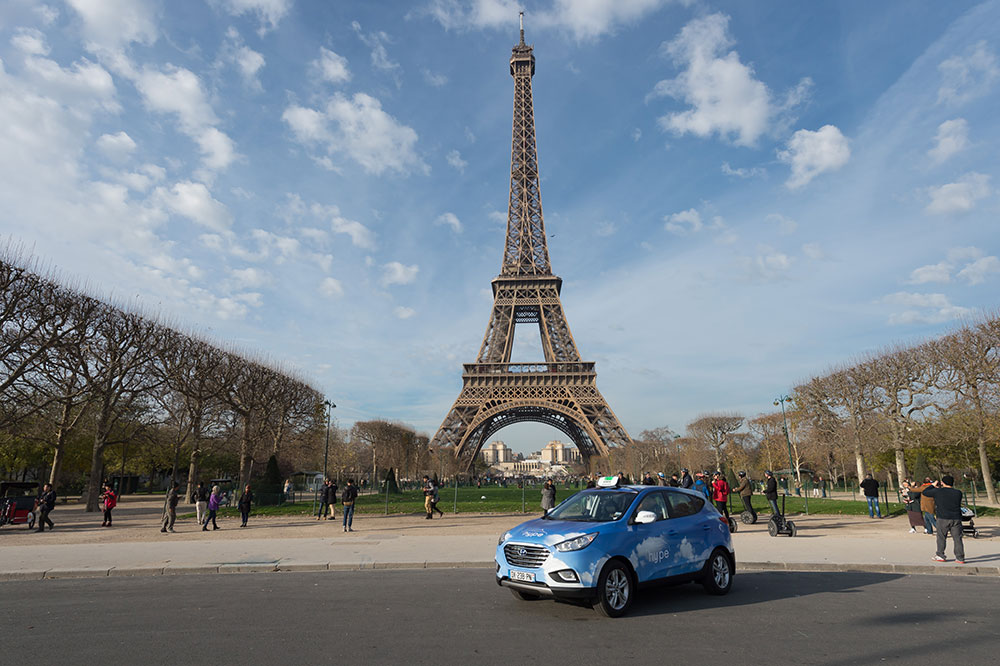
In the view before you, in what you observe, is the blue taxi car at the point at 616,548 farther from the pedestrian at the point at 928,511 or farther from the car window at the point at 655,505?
the pedestrian at the point at 928,511

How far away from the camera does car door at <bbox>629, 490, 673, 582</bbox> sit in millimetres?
7453

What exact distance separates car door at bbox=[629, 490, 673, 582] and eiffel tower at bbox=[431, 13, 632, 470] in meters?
43.9

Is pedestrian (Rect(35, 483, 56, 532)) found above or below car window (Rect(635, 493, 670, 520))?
below

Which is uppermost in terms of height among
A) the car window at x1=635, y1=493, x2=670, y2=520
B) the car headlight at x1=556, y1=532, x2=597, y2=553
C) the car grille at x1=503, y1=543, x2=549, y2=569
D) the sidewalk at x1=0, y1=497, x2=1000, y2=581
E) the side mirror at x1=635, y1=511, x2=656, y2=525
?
the car window at x1=635, y1=493, x2=670, y2=520

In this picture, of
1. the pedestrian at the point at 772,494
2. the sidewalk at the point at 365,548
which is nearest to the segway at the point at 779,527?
the pedestrian at the point at 772,494

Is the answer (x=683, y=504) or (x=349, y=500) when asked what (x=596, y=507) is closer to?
(x=683, y=504)

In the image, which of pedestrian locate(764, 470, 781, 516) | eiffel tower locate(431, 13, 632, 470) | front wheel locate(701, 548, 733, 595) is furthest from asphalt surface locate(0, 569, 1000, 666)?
eiffel tower locate(431, 13, 632, 470)

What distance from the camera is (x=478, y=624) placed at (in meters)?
6.75

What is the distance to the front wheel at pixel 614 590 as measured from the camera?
6.93 metres

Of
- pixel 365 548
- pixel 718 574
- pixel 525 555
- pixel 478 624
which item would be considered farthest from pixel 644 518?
pixel 365 548

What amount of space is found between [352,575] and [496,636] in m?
5.28

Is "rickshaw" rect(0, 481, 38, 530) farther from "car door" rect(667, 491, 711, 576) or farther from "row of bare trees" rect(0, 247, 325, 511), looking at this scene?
"car door" rect(667, 491, 711, 576)

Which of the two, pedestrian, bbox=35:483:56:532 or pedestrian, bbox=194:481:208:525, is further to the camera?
pedestrian, bbox=194:481:208:525

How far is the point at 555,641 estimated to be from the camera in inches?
238
